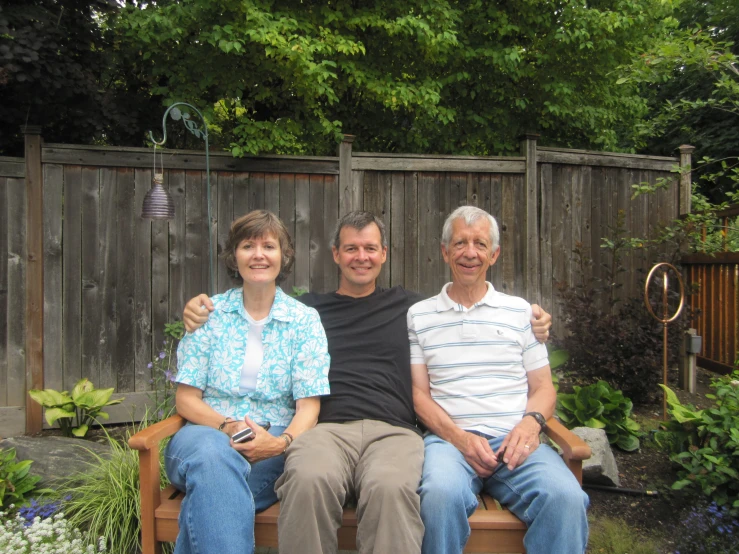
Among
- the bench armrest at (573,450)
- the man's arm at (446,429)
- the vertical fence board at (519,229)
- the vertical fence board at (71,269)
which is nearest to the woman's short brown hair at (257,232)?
the man's arm at (446,429)

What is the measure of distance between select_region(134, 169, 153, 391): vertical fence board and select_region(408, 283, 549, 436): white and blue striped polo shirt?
95.5 inches

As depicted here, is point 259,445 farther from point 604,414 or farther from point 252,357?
point 604,414

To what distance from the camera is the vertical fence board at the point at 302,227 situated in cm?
431

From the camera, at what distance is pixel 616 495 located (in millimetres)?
2992

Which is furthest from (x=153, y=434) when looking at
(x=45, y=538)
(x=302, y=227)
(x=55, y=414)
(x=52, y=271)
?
(x=302, y=227)

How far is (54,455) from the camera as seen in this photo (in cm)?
312

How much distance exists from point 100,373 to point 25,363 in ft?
1.52

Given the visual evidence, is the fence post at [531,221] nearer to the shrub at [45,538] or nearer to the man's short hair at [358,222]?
the man's short hair at [358,222]

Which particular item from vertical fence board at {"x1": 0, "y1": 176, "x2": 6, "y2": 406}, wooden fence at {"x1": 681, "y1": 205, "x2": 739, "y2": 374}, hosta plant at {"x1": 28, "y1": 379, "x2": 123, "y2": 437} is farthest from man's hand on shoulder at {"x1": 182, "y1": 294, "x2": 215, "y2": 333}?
wooden fence at {"x1": 681, "y1": 205, "x2": 739, "y2": 374}

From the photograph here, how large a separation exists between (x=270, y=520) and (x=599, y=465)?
185cm

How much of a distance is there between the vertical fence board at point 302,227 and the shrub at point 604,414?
2.02 metres

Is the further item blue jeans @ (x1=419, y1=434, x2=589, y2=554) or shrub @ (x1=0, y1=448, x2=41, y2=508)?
shrub @ (x1=0, y1=448, x2=41, y2=508)

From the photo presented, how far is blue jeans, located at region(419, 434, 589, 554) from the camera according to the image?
5.90 ft

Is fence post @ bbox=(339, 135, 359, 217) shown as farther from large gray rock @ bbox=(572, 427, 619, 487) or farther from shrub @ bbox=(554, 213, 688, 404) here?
large gray rock @ bbox=(572, 427, 619, 487)
